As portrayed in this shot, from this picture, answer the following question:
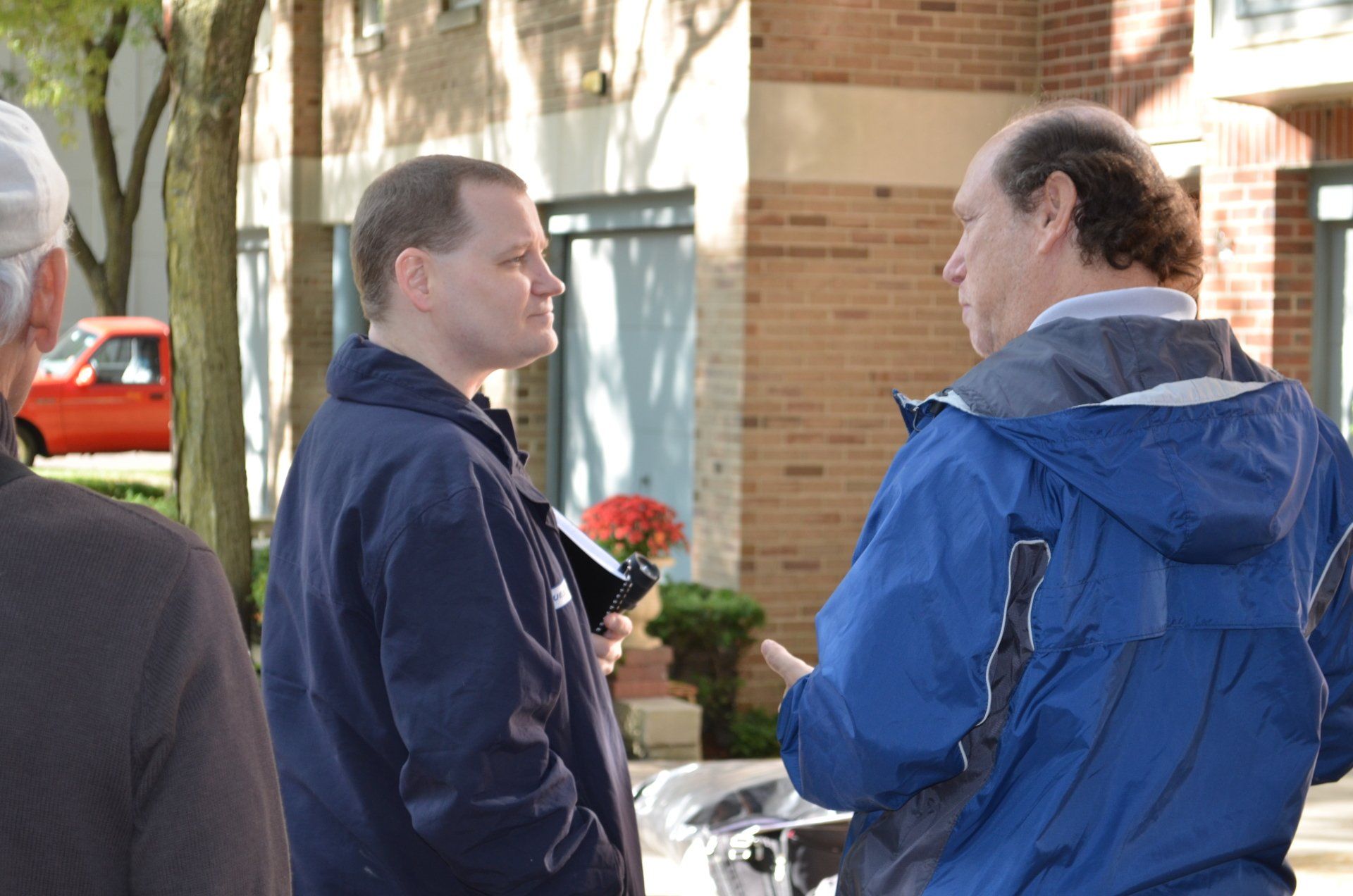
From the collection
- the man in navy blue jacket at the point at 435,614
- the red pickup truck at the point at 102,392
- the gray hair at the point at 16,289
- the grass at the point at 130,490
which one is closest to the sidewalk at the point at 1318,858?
the man in navy blue jacket at the point at 435,614

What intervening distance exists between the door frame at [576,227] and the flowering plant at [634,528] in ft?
4.89

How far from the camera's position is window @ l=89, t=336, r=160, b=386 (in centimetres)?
2359

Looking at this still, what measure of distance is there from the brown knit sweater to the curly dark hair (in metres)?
1.34

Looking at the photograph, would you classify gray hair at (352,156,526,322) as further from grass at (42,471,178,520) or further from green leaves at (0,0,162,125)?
green leaves at (0,0,162,125)

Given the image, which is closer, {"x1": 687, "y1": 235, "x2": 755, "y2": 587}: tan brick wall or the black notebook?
the black notebook

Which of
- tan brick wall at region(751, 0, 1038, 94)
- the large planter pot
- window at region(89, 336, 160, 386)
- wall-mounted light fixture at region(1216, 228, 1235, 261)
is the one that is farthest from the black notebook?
window at region(89, 336, 160, 386)

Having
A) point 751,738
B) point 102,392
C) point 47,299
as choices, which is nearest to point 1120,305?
point 47,299

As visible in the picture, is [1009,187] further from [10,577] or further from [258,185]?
[258,185]

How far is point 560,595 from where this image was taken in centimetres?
269

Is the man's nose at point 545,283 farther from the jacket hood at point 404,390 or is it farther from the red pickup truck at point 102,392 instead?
the red pickup truck at point 102,392

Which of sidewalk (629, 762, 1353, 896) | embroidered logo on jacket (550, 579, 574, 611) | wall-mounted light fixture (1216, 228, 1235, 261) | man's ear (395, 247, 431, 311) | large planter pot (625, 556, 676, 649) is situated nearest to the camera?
embroidered logo on jacket (550, 579, 574, 611)

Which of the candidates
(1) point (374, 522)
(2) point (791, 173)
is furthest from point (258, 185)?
(1) point (374, 522)

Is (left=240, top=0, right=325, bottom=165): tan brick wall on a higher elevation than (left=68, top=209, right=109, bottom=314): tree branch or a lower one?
higher

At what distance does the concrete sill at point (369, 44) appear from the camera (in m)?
16.1
